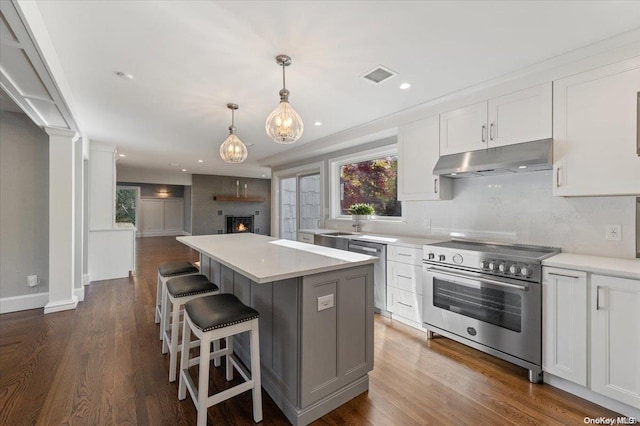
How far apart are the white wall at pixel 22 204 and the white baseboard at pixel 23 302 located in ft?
0.18

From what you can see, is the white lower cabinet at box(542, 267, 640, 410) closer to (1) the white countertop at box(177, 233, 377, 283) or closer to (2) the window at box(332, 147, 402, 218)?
(1) the white countertop at box(177, 233, 377, 283)

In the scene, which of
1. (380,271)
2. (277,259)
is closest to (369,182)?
(380,271)

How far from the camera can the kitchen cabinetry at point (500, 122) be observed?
2.36 metres

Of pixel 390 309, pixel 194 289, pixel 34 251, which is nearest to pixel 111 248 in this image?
pixel 34 251

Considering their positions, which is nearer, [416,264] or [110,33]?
[110,33]

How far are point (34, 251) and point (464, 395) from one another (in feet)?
16.6

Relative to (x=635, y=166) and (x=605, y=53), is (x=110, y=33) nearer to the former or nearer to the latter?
(x=605, y=53)

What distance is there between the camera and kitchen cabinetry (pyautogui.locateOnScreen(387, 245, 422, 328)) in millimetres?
3051

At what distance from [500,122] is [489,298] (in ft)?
5.10

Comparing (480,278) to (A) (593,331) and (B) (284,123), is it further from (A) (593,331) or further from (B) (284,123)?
(B) (284,123)

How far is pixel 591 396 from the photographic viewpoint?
6.44ft

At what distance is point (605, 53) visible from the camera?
2.04 meters

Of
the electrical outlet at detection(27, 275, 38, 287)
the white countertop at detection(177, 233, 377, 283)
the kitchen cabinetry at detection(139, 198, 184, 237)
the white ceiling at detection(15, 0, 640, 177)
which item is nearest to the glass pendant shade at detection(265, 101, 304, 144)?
the white ceiling at detection(15, 0, 640, 177)

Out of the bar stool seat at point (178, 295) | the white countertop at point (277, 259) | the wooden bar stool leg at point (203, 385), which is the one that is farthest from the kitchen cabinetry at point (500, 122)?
the wooden bar stool leg at point (203, 385)
